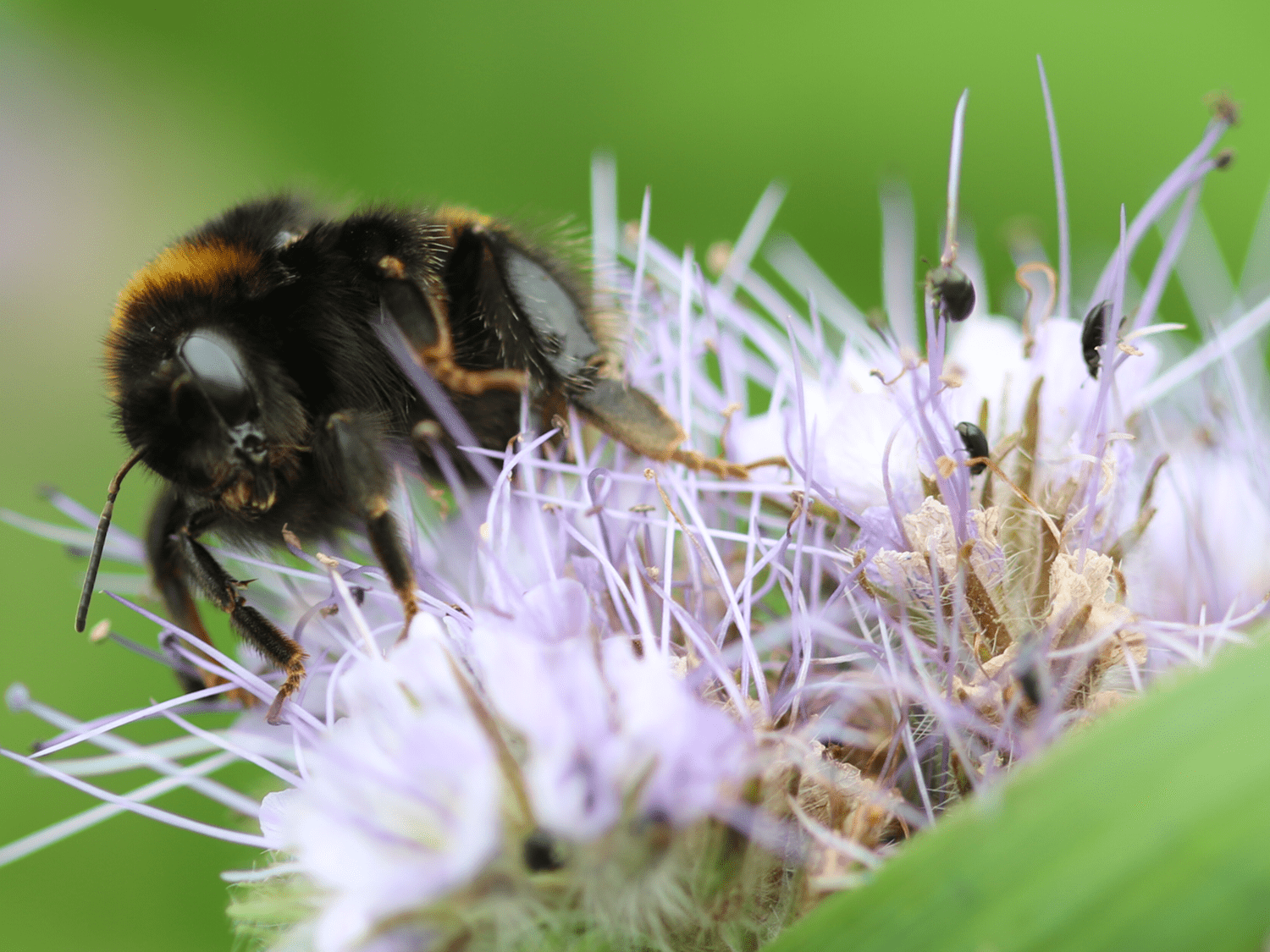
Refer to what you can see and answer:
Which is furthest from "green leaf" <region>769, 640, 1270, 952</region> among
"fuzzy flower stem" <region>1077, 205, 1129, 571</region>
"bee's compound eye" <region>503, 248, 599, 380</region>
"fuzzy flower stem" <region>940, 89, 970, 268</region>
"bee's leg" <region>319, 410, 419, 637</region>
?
"bee's compound eye" <region>503, 248, 599, 380</region>

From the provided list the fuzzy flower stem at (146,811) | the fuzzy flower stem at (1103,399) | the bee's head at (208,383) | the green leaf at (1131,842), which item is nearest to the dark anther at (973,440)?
the fuzzy flower stem at (1103,399)

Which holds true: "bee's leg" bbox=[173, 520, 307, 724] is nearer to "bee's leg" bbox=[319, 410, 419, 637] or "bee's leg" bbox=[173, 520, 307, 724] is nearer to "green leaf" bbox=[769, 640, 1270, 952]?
"bee's leg" bbox=[319, 410, 419, 637]

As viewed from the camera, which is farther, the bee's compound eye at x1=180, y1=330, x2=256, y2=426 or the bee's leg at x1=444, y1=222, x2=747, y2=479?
the bee's leg at x1=444, y1=222, x2=747, y2=479

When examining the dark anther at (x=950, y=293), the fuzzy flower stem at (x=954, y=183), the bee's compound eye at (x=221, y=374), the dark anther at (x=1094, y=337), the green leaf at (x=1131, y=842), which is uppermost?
the bee's compound eye at (x=221, y=374)

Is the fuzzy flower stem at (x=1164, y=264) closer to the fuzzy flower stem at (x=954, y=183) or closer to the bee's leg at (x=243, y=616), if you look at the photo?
the fuzzy flower stem at (x=954, y=183)

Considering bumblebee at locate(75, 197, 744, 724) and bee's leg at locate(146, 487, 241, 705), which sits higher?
bumblebee at locate(75, 197, 744, 724)

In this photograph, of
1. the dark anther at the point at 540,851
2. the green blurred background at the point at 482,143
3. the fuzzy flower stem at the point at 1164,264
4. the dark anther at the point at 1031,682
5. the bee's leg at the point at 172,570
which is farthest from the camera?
the green blurred background at the point at 482,143
